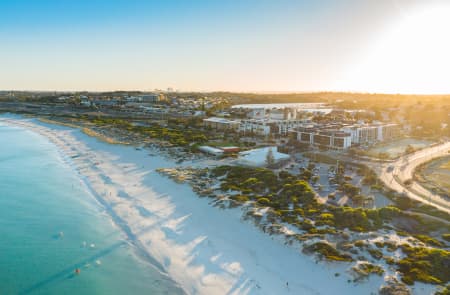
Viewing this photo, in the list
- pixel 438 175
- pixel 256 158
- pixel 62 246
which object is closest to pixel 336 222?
pixel 256 158

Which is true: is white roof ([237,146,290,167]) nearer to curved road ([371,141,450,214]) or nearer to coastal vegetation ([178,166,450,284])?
coastal vegetation ([178,166,450,284])

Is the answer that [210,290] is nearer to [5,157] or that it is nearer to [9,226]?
[9,226]

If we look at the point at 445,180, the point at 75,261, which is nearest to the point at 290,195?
the point at 75,261

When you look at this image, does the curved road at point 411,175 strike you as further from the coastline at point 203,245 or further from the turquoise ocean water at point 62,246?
the turquoise ocean water at point 62,246

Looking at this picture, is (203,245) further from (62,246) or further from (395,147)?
(395,147)

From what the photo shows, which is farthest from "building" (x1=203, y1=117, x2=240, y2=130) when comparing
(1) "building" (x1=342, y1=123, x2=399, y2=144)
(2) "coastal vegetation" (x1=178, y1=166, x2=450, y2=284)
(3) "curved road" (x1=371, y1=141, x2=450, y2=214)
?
(2) "coastal vegetation" (x1=178, y1=166, x2=450, y2=284)
